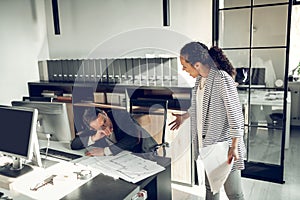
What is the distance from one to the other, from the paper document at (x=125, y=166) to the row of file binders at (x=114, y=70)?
1410 mm

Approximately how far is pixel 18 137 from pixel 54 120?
0.98 feet

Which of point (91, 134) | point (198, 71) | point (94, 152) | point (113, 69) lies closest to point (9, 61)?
point (113, 69)

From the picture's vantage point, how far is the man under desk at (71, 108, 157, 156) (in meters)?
2.09

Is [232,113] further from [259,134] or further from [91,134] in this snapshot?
[259,134]

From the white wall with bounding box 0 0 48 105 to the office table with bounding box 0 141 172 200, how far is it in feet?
8.31

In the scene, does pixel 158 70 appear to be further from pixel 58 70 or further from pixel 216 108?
pixel 58 70

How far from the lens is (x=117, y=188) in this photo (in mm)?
1449

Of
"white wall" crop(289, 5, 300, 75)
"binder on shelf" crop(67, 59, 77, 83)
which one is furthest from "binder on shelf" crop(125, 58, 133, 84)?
"white wall" crop(289, 5, 300, 75)

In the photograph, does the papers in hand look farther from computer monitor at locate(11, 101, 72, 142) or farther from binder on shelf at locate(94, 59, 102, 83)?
binder on shelf at locate(94, 59, 102, 83)

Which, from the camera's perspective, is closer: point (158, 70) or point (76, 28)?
point (158, 70)

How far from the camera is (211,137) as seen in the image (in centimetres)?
187

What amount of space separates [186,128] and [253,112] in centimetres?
86

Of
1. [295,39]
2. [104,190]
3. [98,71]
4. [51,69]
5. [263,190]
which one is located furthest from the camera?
[295,39]

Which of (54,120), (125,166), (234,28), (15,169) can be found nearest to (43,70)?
(54,120)
